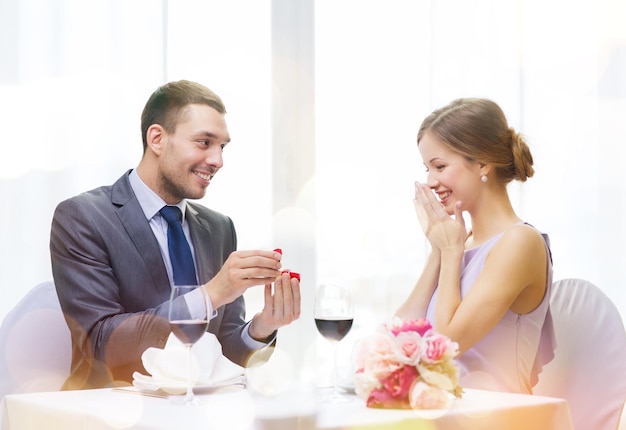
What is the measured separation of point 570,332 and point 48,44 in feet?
6.16

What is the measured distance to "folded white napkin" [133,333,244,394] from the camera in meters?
1.47

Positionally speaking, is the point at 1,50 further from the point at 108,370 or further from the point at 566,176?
the point at 566,176

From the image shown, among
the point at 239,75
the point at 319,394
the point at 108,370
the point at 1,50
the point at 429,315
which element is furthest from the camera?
the point at 239,75

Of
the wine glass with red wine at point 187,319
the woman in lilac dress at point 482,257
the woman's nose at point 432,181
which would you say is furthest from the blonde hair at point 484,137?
the wine glass with red wine at point 187,319

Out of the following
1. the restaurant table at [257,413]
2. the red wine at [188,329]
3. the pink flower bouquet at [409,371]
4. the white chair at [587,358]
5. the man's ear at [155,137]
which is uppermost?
the man's ear at [155,137]

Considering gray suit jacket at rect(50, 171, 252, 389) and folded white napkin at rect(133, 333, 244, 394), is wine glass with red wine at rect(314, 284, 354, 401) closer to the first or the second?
folded white napkin at rect(133, 333, 244, 394)

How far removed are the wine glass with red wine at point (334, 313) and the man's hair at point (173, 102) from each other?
3.42 ft

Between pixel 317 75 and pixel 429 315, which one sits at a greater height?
pixel 317 75

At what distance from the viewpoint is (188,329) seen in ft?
4.41

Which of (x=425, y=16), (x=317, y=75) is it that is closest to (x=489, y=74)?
(x=425, y=16)

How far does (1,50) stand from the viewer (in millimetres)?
2586

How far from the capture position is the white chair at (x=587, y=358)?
1.92 meters

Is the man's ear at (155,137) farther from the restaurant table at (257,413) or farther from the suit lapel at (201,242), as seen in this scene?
the restaurant table at (257,413)

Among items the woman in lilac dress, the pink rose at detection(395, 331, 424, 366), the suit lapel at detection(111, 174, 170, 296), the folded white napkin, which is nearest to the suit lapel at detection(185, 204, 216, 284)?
the suit lapel at detection(111, 174, 170, 296)
